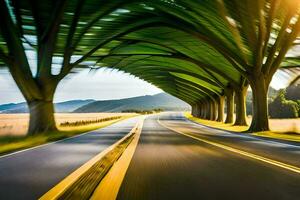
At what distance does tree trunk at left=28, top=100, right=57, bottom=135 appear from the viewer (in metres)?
30.9

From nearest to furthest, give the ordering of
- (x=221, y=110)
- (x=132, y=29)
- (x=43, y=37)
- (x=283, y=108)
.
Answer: (x=43, y=37)
(x=132, y=29)
(x=221, y=110)
(x=283, y=108)

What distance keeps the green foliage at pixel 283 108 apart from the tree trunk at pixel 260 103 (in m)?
75.3

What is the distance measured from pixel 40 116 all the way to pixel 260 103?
14487 mm

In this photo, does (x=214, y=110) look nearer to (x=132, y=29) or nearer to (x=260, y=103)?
(x=132, y=29)

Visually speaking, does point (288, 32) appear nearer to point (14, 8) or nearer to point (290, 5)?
point (290, 5)

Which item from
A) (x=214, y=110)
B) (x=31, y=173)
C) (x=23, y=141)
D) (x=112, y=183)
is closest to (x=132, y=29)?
(x=23, y=141)

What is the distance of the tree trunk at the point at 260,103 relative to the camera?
3528cm

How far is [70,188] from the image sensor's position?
26.5 ft

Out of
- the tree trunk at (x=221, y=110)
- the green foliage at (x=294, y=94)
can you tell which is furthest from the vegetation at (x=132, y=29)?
the green foliage at (x=294, y=94)

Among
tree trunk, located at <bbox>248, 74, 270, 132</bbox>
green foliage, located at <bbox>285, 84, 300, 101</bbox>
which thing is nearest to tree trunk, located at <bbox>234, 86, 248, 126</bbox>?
tree trunk, located at <bbox>248, 74, 270, 132</bbox>

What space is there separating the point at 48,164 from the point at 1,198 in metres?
5.14

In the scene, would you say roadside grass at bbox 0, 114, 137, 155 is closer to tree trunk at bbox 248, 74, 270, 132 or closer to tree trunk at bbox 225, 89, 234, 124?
tree trunk at bbox 248, 74, 270, 132

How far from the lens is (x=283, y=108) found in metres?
114

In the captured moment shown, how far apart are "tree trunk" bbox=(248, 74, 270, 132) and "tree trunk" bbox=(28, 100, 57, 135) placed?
44.2ft
